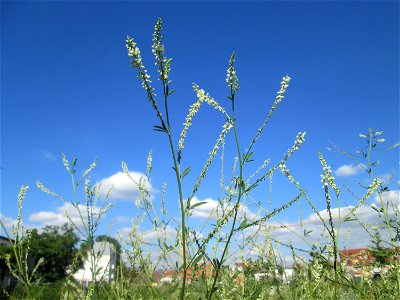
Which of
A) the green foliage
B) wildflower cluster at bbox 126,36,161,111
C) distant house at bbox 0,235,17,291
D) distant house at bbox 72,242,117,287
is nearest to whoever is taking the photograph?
wildflower cluster at bbox 126,36,161,111

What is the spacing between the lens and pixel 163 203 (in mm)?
3494

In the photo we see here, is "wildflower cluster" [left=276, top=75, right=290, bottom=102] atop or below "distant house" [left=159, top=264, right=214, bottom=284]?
atop

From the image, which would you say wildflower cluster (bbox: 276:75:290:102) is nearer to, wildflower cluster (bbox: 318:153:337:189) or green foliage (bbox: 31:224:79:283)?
wildflower cluster (bbox: 318:153:337:189)

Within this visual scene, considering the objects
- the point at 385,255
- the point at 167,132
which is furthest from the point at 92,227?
the point at 385,255

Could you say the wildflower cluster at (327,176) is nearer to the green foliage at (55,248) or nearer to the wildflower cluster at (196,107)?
the wildflower cluster at (196,107)

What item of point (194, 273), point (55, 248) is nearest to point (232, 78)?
point (194, 273)

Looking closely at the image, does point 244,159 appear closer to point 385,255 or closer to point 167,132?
point 167,132

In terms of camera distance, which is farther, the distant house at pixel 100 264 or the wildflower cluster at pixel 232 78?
the distant house at pixel 100 264

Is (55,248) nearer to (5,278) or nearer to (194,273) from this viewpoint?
(5,278)

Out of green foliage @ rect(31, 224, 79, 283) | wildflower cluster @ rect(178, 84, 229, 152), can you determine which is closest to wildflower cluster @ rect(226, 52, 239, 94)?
wildflower cluster @ rect(178, 84, 229, 152)

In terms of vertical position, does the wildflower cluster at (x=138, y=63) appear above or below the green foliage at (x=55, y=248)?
below

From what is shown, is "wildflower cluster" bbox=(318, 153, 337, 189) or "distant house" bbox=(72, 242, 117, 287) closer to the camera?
"wildflower cluster" bbox=(318, 153, 337, 189)

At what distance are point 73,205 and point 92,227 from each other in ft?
1.49

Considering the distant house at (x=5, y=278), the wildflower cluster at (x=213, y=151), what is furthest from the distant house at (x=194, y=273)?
the distant house at (x=5, y=278)
